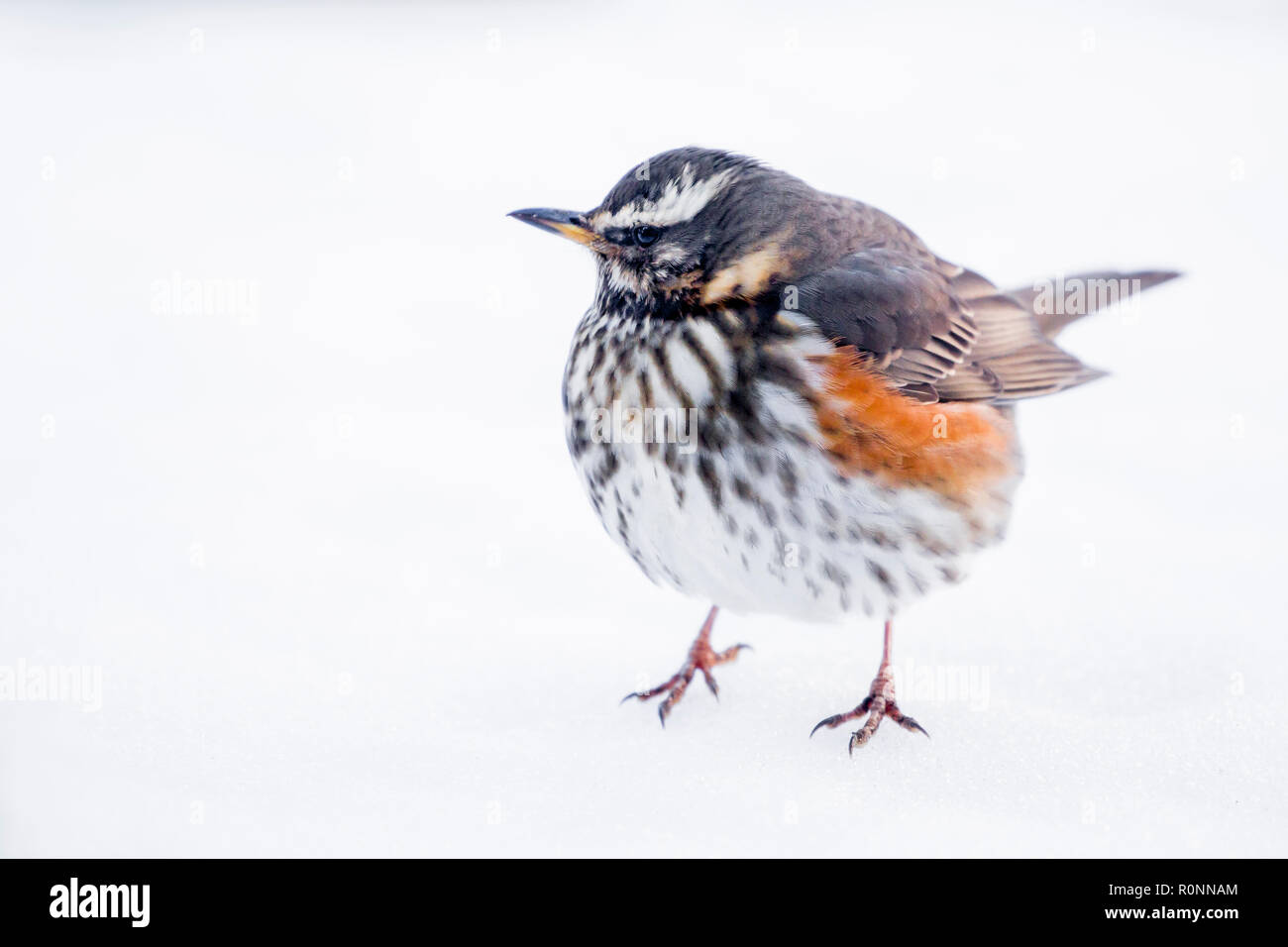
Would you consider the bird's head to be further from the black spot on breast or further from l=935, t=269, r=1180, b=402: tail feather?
the black spot on breast

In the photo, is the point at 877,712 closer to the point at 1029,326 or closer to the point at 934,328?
the point at 934,328

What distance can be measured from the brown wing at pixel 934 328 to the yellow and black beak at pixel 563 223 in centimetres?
64

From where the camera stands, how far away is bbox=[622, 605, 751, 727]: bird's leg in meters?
4.14

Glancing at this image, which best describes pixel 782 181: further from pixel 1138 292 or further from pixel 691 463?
pixel 1138 292

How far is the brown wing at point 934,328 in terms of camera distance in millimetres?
3705

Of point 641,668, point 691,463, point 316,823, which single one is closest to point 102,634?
point 316,823

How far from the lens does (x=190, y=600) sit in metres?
4.54

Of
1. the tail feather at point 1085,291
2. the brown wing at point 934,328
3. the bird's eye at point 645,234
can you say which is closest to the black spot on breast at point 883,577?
the brown wing at point 934,328

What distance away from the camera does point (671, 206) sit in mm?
3619

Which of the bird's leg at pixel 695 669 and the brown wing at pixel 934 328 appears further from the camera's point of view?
the bird's leg at pixel 695 669

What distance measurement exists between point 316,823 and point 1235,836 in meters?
2.45

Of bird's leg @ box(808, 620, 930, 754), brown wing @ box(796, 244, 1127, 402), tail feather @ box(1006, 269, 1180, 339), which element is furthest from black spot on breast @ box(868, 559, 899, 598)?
tail feather @ box(1006, 269, 1180, 339)

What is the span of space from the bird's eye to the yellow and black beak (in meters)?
0.13

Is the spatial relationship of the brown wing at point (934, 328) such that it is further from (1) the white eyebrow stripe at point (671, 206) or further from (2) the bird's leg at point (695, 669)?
(2) the bird's leg at point (695, 669)
